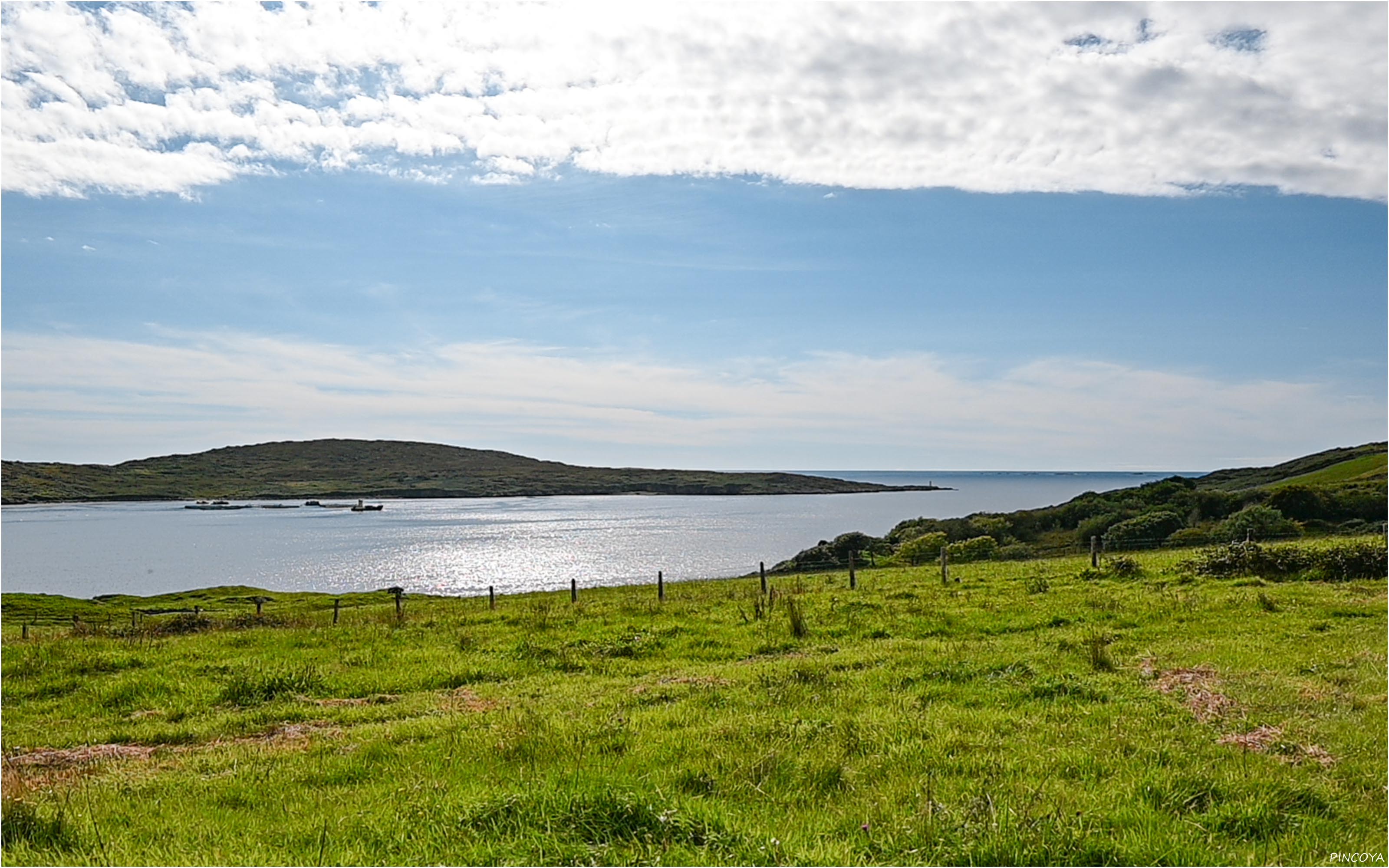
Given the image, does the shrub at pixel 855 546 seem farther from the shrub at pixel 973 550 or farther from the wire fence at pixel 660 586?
the shrub at pixel 973 550

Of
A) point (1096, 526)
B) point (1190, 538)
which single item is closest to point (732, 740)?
point (1190, 538)

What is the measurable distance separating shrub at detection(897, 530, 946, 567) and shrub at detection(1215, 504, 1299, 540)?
1559cm

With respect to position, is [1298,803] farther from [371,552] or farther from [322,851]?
[371,552]

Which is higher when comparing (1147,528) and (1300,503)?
(1300,503)

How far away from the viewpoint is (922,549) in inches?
2282

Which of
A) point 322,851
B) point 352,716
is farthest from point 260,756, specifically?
point 322,851

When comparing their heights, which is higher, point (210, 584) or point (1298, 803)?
point (1298, 803)

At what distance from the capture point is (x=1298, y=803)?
7754 millimetres

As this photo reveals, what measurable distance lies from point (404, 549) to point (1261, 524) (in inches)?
4170

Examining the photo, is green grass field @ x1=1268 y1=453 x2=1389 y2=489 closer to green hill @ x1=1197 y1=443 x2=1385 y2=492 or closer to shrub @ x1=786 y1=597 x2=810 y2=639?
green hill @ x1=1197 y1=443 x2=1385 y2=492

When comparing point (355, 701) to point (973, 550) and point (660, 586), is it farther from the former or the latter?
point (973, 550)

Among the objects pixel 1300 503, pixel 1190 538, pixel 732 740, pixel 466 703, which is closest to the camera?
pixel 732 740

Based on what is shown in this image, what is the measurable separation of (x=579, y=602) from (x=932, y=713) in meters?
22.0

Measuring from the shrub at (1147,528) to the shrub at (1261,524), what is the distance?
5.54m
